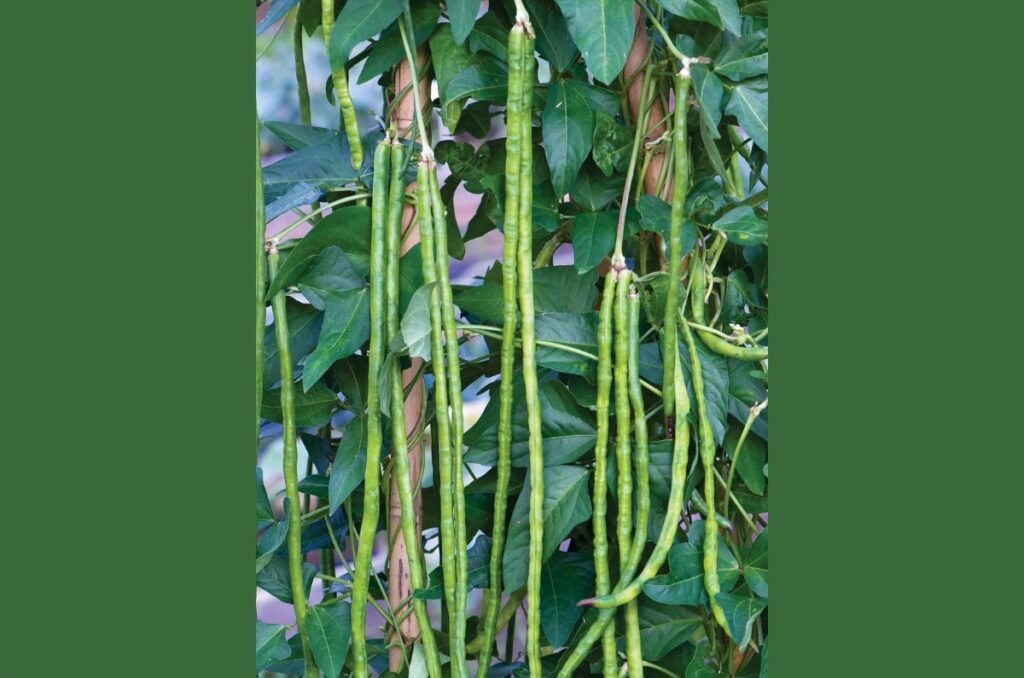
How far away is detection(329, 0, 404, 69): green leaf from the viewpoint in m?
1.82

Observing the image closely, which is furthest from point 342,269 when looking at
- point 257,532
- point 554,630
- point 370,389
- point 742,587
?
point 742,587

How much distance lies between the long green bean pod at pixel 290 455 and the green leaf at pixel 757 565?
0.69 meters

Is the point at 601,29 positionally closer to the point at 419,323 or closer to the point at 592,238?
the point at 592,238

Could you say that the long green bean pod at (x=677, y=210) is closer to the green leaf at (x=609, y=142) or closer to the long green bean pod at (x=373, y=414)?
the green leaf at (x=609, y=142)

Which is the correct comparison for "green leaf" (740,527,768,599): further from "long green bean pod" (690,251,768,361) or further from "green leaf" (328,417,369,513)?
"green leaf" (328,417,369,513)

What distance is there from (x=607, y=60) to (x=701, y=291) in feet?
1.38

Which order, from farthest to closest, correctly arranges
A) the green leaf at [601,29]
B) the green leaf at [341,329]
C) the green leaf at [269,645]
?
the green leaf at [269,645] < the green leaf at [341,329] < the green leaf at [601,29]

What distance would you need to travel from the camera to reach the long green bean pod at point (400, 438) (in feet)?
6.19

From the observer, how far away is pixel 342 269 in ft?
6.29

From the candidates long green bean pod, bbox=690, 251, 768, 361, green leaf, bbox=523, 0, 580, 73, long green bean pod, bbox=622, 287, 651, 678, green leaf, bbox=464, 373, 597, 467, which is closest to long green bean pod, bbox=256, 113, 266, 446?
green leaf, bbox=464, 373, 597, 467

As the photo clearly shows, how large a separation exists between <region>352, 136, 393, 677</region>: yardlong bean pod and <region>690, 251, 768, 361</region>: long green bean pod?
1.58ft

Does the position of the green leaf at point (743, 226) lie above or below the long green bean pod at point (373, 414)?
above

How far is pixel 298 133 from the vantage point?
2.00 m

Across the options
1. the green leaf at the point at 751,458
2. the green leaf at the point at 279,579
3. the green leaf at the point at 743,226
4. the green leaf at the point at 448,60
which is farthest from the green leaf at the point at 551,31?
the green leaf at the point at 279,579
